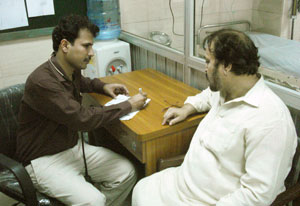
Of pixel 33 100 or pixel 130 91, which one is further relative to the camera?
pixel 130 91

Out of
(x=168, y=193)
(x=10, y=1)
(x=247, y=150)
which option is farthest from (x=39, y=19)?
(x=247, y=150)

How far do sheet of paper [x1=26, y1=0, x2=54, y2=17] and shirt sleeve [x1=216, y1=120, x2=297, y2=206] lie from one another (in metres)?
2.25

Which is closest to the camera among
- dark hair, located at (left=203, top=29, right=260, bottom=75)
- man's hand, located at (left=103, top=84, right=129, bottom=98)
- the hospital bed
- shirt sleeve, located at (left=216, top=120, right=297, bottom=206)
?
shirt sleeve, located at (left=216, top=120, right=297, bottom=206)

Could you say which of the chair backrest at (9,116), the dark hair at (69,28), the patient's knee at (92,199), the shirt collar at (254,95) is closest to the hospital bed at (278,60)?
the shirt collar at (254,95)

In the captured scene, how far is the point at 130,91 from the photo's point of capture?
6.68 ft

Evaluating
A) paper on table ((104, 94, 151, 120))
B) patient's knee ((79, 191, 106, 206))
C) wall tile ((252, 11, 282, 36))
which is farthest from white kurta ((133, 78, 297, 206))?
wall tile ((252, 11, 282, 36))

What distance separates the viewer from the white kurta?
1.07 m

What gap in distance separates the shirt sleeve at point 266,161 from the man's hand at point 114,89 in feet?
3.40

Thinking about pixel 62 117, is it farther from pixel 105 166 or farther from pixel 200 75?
pixel 200 75

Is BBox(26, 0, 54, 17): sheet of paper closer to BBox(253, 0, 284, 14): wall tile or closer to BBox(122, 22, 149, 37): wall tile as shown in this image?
BBox(122, 22, 149, 37): wall tile

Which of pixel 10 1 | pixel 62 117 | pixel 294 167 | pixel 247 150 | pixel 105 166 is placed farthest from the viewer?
pixel 10 1

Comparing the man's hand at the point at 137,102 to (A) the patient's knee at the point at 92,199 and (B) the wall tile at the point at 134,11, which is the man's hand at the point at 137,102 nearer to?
(A) the patient's knee at the point at 92,199

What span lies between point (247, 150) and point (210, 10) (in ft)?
6.22

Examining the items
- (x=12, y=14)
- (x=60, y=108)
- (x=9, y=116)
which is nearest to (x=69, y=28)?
(x=60, y=108)
